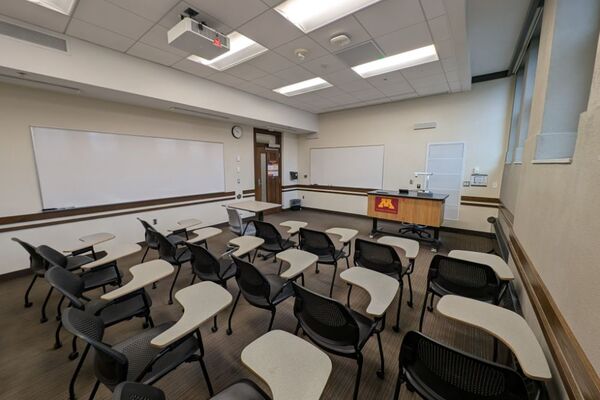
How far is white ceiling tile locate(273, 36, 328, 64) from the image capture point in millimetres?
2905

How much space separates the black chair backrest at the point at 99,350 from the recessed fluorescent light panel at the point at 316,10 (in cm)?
298

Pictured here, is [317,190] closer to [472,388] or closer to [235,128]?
[235,128]

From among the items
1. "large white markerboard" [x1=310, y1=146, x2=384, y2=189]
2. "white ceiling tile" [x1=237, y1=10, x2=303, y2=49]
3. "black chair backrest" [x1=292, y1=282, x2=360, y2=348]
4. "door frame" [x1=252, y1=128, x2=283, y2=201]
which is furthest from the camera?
"door frame" [x1=252, y1=128, x2=283, y2=201]

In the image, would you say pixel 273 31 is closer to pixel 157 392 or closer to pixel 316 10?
pixel 316 10

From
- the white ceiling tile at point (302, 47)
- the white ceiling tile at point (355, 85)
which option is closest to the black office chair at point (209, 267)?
the white ceiling tile at point (302, 47)

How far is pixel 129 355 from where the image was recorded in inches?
54.7

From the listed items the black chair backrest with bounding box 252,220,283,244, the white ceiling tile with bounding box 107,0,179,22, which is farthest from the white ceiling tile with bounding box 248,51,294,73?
the black chair backrest with bounding box 252,220,283,244

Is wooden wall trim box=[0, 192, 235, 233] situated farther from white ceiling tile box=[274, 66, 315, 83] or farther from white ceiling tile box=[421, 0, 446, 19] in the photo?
white ceiling tile box=[421, 0, 446, 19]

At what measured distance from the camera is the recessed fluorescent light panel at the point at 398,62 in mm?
3402

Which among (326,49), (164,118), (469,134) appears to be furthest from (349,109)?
(164,118)

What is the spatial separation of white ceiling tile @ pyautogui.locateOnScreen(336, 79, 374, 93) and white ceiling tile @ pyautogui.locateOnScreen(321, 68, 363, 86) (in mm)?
99

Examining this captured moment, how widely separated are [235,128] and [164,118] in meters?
1.71

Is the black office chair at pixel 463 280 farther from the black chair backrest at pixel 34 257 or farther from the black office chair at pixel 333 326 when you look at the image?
the black chair backrest at pixel 34 257

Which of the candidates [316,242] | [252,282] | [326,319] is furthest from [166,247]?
[326,319]
